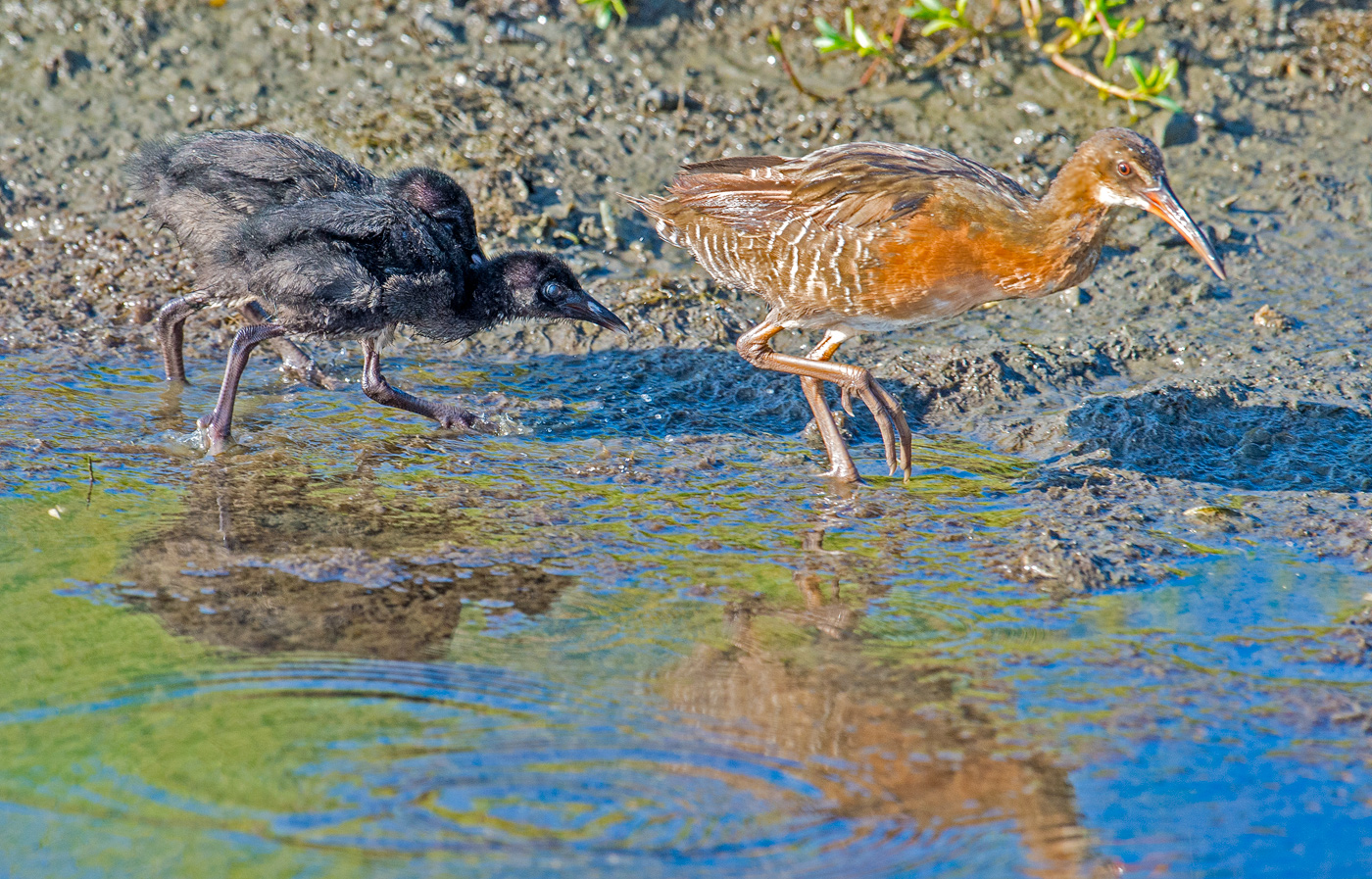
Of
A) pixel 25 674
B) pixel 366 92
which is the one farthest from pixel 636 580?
pixel 366 92

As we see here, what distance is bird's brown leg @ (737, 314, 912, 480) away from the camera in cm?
526

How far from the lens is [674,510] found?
4.93 metres

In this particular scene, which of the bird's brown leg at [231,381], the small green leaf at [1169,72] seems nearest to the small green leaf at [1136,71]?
the small green leaf at [1169,72]

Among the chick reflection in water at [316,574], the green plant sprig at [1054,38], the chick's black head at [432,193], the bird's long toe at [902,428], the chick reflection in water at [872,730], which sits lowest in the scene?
the chick reflection in water at [872,730]

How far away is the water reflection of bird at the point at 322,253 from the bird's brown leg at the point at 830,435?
4.12 ft

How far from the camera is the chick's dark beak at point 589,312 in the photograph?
5.98m

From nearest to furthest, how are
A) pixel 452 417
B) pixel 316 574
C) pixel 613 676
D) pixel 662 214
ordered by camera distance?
pixel 613 676, pixel 316 574, pixel 452 417, pixel 662 214

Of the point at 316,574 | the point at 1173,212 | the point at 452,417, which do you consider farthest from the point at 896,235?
the point at 316,574

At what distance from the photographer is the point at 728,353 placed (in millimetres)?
6457

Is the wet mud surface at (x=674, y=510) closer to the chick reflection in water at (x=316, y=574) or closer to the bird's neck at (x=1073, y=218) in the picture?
the chick reflection in water at (x=316, y=574)

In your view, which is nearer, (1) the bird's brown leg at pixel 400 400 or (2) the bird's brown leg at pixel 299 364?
(1) the bird's brown leg at pixel 400 400

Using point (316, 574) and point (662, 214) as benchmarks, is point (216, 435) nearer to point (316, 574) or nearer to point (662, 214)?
point (316, 574)

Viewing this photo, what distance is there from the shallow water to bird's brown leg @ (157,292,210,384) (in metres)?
0.51

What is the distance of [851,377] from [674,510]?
0.96m
